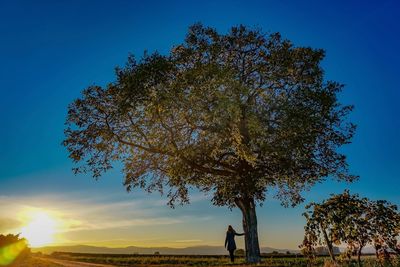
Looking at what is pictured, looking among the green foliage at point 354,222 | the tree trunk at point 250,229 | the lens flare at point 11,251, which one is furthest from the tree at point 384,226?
the lens flare at point 11,251

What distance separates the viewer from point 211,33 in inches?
1403

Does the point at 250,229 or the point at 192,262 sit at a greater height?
the point at 250,229

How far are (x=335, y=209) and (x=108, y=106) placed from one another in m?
20.8

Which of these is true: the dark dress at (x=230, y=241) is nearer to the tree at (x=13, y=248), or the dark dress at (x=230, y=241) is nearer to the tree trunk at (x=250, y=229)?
the tree trunk at (x=250, y=229)

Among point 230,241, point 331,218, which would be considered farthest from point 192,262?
point 331,218

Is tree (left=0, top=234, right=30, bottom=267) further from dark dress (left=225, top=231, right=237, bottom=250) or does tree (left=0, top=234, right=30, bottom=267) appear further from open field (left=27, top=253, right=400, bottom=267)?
dark dress (left=225, top=231, right=237, bottom=250)

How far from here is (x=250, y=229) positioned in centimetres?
3534

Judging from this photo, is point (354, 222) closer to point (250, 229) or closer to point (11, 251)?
point (250, 229)

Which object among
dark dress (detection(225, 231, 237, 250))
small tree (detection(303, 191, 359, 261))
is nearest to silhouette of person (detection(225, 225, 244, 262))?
dark dress (detection(225, 231, 237, 250))

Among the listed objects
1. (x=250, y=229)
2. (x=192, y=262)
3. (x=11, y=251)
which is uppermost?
(x=250, y=229)

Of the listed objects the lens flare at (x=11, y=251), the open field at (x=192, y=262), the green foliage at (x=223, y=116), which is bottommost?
the open field at (x=192, y=262)

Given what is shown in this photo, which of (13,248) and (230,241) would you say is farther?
(13,248)

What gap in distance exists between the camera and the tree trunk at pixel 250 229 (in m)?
33.6

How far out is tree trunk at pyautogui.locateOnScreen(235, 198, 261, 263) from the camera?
33562 mm
